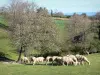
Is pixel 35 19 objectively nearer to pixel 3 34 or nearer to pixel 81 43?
pixel 81 43

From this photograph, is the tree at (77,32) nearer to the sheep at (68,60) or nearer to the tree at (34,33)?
the tree at (34,33)

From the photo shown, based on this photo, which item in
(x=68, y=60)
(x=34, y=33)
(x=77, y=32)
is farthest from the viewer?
(x=77, y=32)

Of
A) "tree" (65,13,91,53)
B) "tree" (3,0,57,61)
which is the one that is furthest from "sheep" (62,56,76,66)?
"tree" (65,13,91,53)

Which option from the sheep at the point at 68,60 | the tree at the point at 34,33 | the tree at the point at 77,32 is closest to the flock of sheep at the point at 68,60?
the sheep at the point at 68,60

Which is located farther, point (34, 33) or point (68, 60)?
point (34, 33)

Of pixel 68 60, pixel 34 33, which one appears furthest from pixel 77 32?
pixel 68 60

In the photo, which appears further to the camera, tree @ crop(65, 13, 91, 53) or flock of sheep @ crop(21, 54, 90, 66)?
tree @ crop(65, 13, 91, 53)

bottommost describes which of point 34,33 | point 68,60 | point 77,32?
point 77,32

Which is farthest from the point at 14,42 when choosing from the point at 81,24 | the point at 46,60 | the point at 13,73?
the point at 81,24

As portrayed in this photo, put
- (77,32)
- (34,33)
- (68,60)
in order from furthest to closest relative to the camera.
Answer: (77,32) < (34,33) < (68,60)

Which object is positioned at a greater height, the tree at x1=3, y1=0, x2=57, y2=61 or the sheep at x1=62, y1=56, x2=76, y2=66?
the tree at x1=3, y1=0, x2=57, y2=61

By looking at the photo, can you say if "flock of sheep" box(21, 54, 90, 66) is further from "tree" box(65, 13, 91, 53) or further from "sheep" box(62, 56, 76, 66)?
"tree" box(65, 13, 91, 53)

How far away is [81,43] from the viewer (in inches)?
2653

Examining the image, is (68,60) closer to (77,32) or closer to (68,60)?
(68,60)
